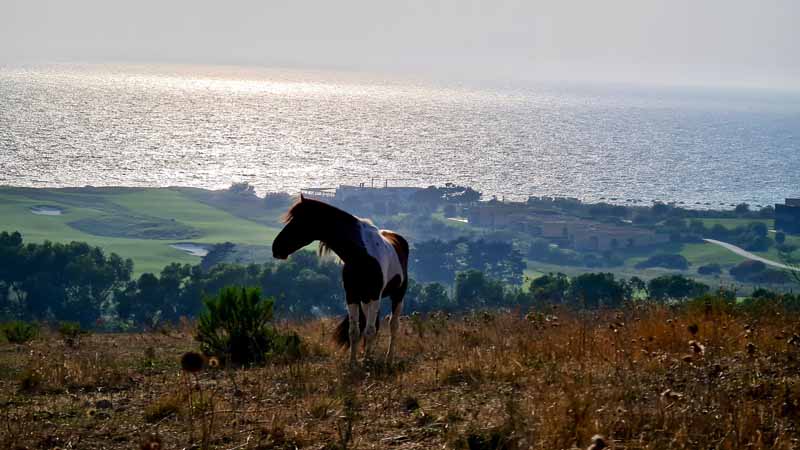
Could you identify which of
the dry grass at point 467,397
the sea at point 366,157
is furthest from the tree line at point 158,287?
the sea at point 366,157

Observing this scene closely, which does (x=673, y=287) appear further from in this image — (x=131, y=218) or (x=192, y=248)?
(x=131, y=218)

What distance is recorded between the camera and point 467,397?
8.55 m

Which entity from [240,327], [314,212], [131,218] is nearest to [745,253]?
[131,218]

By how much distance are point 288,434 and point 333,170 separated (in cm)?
11106

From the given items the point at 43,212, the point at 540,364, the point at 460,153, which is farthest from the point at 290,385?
the point at 460,153

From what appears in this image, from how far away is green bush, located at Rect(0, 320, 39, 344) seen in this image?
51.6ft

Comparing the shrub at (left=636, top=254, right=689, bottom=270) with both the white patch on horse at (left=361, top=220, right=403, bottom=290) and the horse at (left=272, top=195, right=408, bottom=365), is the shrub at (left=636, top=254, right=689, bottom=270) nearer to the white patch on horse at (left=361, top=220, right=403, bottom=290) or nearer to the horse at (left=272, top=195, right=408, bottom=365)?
the white patch on horse at (left=361, top=220, right=403, bottom=290)

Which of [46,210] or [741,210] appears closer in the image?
[46,210]

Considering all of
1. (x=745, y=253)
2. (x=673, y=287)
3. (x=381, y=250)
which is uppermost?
(x=381, y=250)

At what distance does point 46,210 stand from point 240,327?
6474cm

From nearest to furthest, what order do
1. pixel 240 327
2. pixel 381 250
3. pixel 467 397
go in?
pixel 467 397
pixel 381 250
pixel 240 327

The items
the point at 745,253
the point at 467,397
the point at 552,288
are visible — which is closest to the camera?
the point at 467,397

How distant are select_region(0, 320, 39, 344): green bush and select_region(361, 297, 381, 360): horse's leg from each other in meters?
7.50

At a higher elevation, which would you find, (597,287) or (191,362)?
(191,362)
